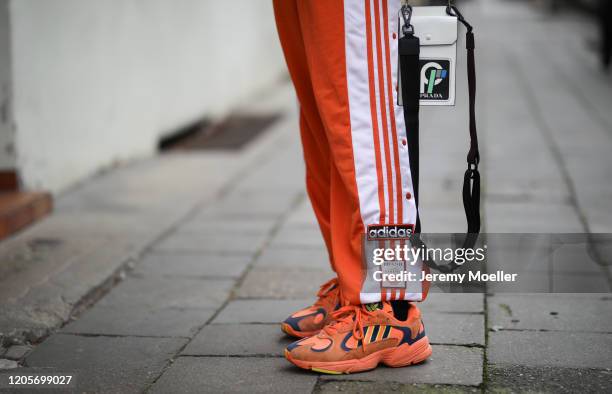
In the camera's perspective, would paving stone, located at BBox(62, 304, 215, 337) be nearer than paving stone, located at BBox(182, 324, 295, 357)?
No

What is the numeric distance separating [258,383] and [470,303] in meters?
0.98

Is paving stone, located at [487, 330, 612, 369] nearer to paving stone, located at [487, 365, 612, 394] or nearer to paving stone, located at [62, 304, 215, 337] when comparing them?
paving stone, located at [487, 365, 612, 394]

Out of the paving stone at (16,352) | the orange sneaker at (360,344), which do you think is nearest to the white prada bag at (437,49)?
the orange sneaker at (360,344)

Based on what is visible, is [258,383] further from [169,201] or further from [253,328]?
[169,201]

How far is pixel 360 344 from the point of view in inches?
85.4

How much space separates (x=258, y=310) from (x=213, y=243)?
0.94 m

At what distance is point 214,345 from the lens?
2.46 m

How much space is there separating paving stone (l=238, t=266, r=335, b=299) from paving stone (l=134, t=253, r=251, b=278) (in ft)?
0.36

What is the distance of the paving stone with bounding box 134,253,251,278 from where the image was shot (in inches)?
128

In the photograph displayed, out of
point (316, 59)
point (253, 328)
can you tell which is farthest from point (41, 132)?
point (316, 59)

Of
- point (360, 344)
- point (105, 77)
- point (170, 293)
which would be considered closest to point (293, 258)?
point (170, 293)

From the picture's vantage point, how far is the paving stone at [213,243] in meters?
3.57

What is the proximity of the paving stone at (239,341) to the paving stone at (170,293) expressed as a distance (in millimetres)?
278

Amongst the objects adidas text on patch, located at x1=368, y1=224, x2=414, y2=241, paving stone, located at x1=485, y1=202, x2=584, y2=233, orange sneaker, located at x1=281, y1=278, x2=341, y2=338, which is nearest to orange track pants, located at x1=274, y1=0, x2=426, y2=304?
adidas text on patch, located at x1=368, y1=224, x2=414, y2=241
